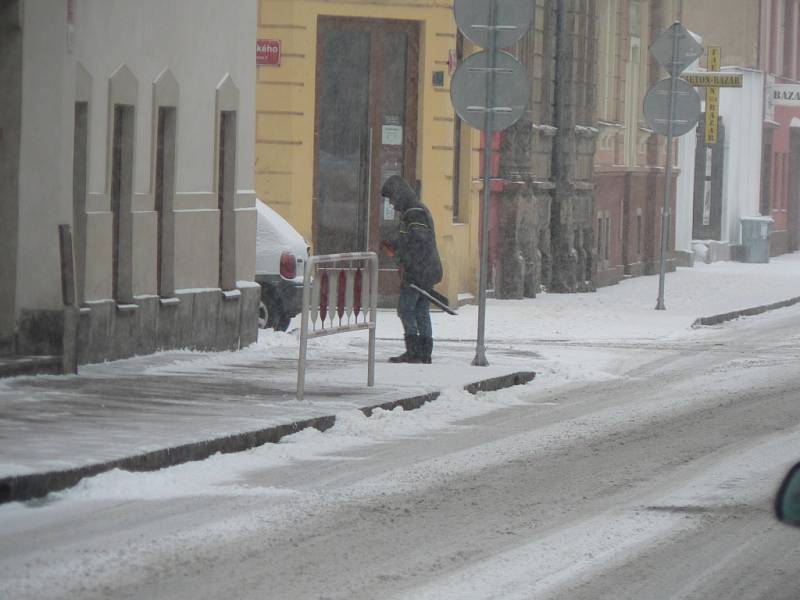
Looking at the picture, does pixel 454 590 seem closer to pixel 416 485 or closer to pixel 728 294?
pixel 416 485

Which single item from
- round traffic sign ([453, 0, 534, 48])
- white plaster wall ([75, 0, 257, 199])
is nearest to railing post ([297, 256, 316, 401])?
white plaster wall ([75, 0, 257, 199])

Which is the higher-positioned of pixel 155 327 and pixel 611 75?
pixel 611 75

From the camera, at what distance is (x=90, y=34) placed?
628 inches

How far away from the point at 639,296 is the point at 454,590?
83.0 ft

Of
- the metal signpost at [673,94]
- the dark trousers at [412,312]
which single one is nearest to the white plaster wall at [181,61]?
the dark trousers at [412,312]

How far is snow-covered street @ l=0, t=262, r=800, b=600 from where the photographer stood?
796 centimetres

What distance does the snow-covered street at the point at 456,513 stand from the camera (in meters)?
7.96

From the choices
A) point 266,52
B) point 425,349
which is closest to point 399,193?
point 425,349

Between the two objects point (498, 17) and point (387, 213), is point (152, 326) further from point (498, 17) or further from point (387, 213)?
point (387, 213)

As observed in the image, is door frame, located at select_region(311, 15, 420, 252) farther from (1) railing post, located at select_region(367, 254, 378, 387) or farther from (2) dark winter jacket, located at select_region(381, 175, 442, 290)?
(1) railing post, located at select_region(367, 254, 378, 387)

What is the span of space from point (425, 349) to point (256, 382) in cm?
289

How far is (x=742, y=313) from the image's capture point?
1129 inches

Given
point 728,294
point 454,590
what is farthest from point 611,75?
point 454,590

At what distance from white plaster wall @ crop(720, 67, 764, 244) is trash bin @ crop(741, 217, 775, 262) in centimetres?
34
